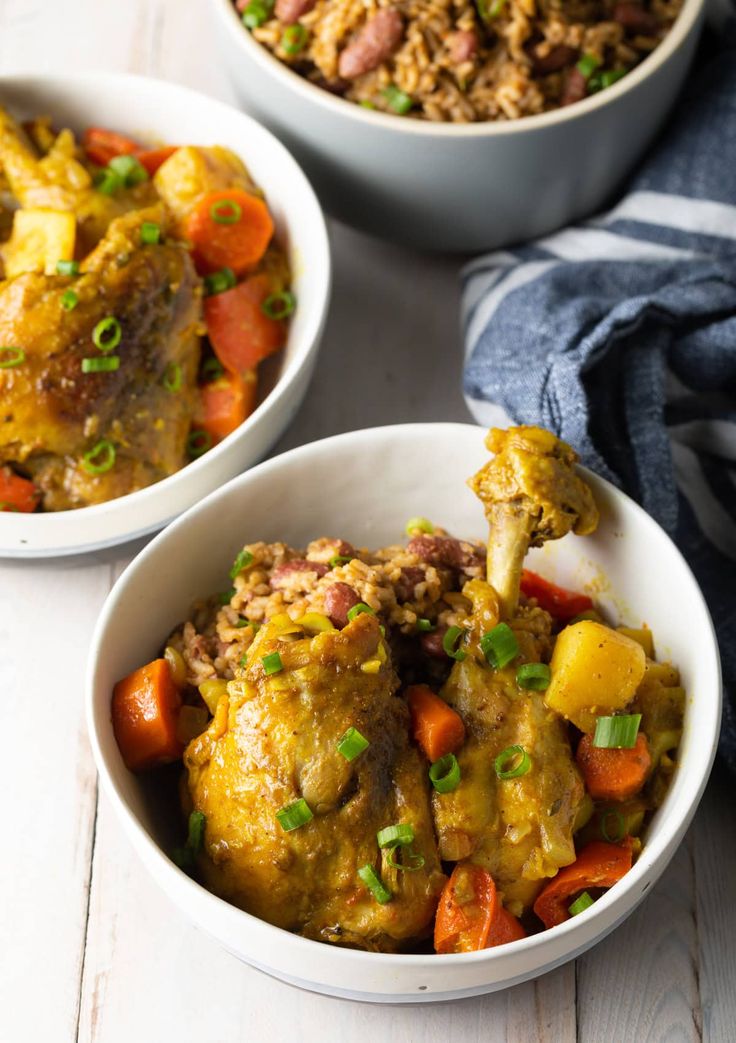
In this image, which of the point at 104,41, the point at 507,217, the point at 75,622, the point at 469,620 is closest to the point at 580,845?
the point at 469,620

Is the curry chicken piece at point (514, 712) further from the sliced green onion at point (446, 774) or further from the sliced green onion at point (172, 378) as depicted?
the sliced green onion at point (172, 378)

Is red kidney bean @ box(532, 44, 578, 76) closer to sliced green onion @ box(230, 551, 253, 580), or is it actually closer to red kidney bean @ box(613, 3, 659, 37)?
red kidney bean @ box(613, 3, 659, 37)

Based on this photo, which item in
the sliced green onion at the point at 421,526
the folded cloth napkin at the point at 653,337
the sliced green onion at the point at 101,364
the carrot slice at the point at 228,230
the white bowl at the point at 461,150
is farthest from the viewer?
the carrot slice at the point at 228,230

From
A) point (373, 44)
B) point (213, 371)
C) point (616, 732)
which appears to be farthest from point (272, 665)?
point (373, 44)

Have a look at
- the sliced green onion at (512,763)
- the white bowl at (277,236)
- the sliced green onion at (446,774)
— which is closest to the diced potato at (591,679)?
the sliced green onion at (512,763)

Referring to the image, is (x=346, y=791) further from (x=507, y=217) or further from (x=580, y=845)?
(x=507, y=217)

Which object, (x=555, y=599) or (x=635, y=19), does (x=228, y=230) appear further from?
(x=555, y=599)

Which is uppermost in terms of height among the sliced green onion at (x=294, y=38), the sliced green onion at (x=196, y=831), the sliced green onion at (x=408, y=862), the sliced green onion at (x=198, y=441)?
the sliced green onion at (x=294, y=38)
